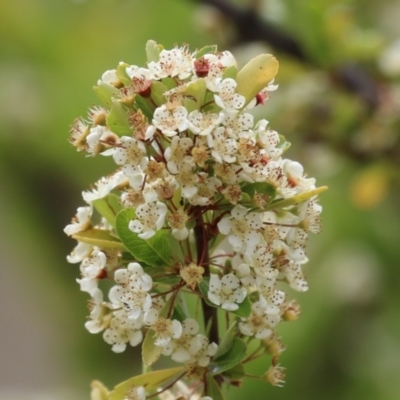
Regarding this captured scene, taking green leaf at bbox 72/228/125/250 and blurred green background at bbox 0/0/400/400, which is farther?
blurred green background at bbox 0/0/400/400

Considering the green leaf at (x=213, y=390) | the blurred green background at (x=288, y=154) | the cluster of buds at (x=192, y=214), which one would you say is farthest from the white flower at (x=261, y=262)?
the blurred green background at (x=288, y=154)

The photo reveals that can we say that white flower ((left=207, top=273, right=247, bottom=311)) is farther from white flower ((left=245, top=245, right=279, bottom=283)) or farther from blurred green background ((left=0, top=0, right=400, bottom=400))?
blurred green background ((left=0, top=0, right=400, bottom=400))

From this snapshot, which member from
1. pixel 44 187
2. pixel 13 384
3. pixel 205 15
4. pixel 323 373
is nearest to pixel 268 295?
pixel 205 15

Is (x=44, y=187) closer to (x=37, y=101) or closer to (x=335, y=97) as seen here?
(x=37, y=101)

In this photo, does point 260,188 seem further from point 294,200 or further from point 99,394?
point 99,394

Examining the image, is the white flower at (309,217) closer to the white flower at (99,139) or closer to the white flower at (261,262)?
the white flower at (261,262)

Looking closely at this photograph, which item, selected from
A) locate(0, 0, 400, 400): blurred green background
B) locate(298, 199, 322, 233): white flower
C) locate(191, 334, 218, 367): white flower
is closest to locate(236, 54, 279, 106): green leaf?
locate(298, 199, 322, 233): white flower
